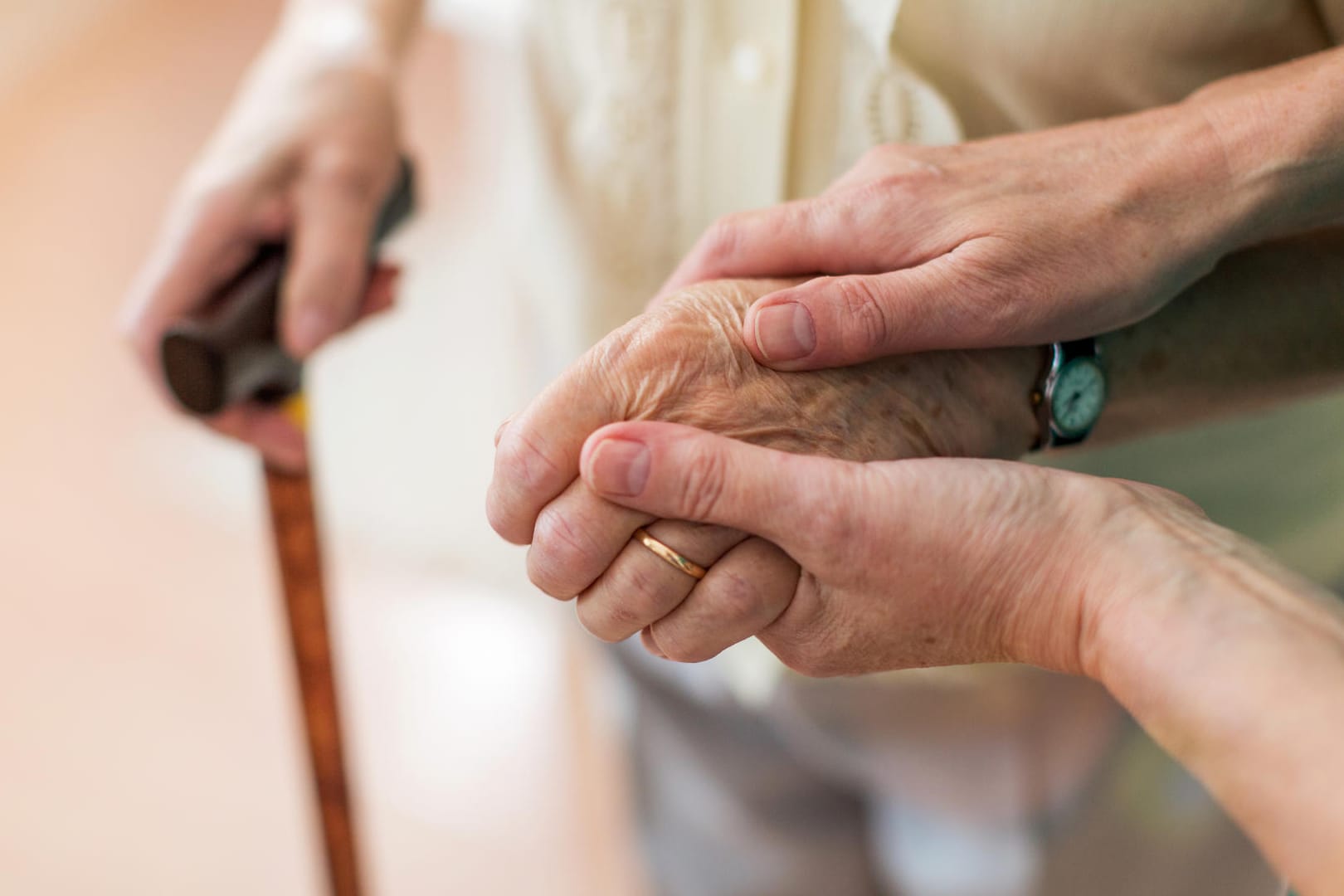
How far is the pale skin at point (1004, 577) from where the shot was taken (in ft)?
1.18

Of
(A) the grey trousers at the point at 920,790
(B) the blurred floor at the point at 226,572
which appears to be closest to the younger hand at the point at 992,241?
(A) the grey trousers at the point at 920,790

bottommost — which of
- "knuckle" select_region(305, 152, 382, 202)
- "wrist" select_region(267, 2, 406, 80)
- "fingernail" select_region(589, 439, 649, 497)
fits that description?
"fingernail" select_region(589, 439, 649, 497)

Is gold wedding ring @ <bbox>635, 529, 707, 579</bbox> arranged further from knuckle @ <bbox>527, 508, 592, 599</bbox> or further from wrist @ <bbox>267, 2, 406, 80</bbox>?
wrist @ <bbox>267, 2, 406, 80</bbox>

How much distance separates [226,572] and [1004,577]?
127cm

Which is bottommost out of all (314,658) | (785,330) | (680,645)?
(314,658)

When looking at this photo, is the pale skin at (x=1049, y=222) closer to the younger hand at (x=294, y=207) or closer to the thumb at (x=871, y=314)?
the thumb at (x=871, y=314)

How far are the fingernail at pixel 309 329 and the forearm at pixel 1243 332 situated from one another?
477 mm

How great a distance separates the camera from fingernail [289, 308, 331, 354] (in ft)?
2.27

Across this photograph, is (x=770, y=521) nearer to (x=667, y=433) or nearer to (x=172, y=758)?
(x=667, y=433)

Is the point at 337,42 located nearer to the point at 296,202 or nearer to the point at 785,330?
the point at 296,202

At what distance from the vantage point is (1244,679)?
1.14ft

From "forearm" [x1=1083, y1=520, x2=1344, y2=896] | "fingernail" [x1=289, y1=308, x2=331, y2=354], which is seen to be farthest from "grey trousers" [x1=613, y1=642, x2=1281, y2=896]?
A: "fingernail" [x1=289, y1=308, x2=331, y2=354]

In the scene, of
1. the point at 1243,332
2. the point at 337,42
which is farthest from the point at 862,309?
the point at 337,42

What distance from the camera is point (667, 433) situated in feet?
1.36
